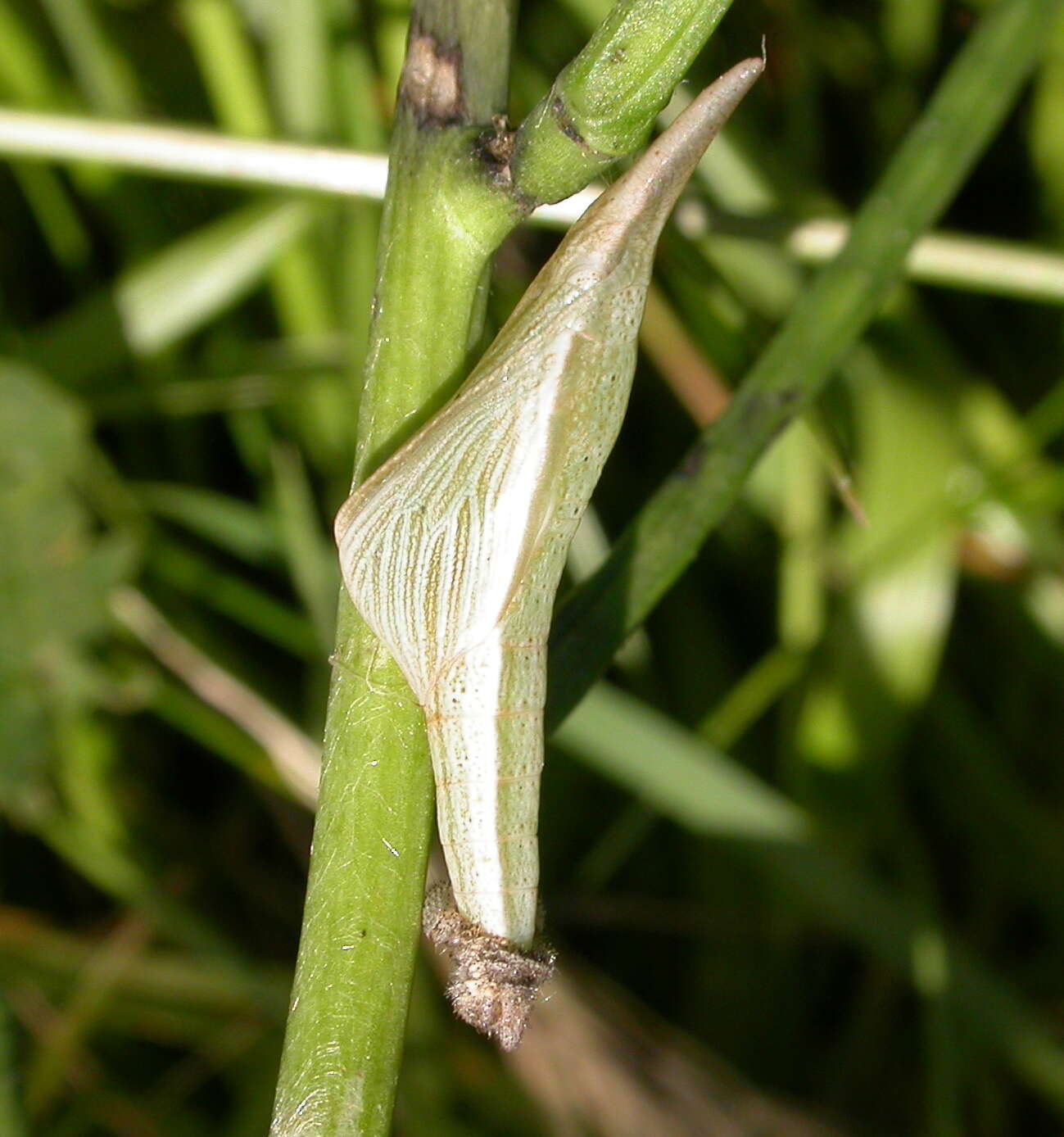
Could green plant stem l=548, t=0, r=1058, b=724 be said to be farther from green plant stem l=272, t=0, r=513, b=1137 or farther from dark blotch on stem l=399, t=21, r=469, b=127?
dark blotch on stem l=399, t=21, r=469, b=127

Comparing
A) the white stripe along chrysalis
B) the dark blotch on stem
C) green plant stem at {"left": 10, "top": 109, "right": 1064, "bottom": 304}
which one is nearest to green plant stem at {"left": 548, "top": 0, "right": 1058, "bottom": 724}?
the white stripe along chrysalis

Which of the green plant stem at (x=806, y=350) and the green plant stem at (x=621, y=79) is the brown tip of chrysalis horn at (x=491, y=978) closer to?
the green plant stem at (x=806, y=350)

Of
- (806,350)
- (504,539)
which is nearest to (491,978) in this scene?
(504,539)

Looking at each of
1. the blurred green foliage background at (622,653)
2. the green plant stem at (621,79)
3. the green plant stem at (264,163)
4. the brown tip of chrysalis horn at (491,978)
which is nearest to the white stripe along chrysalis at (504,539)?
the brown tip of chrysalis horn at (491,978)

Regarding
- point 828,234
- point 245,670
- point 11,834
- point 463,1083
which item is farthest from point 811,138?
point 11,834

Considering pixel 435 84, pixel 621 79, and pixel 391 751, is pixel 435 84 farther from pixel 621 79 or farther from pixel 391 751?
pixel 391 751
